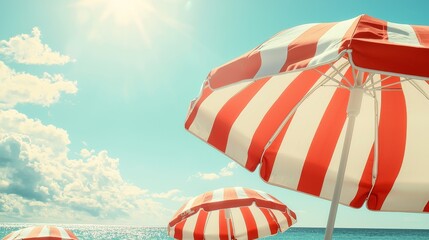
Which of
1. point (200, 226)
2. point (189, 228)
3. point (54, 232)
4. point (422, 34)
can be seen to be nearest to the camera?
point (422, 34)

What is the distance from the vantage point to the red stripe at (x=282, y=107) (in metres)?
3.22

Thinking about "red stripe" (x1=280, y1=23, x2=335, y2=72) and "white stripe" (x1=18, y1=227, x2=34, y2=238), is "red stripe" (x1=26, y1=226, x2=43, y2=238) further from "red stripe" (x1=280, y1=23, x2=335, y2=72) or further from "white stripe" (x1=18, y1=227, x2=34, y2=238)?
"red stripe" (x1=280, y1=23, x2=335, y2=72)

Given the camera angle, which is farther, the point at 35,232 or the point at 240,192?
the point at 35,232

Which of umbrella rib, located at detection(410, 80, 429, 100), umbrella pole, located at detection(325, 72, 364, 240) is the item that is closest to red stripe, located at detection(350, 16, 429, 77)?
umbrella pole, located at detection(325, 72, 364, 240)

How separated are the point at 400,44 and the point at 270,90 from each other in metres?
1.59

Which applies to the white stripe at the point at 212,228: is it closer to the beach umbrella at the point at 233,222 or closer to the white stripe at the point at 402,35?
the beach umbrella at the point at 233,222

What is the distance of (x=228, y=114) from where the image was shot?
321 cm

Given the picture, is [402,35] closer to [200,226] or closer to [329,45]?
[329,45]

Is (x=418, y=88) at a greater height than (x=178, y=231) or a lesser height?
greater

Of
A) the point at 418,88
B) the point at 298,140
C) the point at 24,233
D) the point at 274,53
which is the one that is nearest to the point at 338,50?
the point at 274,53

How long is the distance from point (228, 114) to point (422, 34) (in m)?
1.54

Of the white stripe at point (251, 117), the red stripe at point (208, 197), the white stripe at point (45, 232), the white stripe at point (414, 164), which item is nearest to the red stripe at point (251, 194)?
the red stripe at point (208, 197)

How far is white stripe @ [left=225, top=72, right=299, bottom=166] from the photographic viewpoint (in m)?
3.15

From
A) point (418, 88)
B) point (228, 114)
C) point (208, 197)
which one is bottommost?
point (208, 197)
